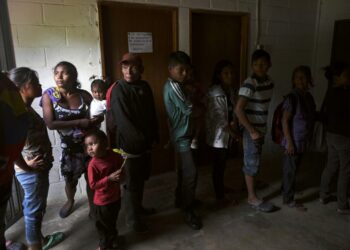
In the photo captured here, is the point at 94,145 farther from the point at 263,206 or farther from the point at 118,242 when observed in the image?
the point at 263,206

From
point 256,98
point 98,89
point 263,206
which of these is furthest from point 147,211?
point 256,98

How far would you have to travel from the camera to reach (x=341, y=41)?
3584 mm

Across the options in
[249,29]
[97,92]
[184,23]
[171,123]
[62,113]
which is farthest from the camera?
[249,29]

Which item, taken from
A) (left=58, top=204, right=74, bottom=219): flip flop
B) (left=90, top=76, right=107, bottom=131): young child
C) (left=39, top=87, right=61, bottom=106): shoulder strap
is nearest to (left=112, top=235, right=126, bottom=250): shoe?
(left=58, top=204, right=74, bottom=219): flip flop

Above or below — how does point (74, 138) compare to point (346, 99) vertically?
below

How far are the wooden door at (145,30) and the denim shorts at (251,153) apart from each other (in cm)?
102

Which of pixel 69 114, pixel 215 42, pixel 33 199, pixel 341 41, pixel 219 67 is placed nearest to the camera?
pixel 33 199

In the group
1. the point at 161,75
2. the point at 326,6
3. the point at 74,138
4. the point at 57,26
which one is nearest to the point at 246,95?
the point at 161,75

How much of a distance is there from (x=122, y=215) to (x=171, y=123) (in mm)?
945

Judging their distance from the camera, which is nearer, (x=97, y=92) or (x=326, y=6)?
(x=97, y=92)

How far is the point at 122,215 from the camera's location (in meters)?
2.42

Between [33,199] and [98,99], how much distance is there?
93 cm

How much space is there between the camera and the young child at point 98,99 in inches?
85.5

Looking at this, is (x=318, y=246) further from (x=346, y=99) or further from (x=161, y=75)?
(x=161, y=75)
